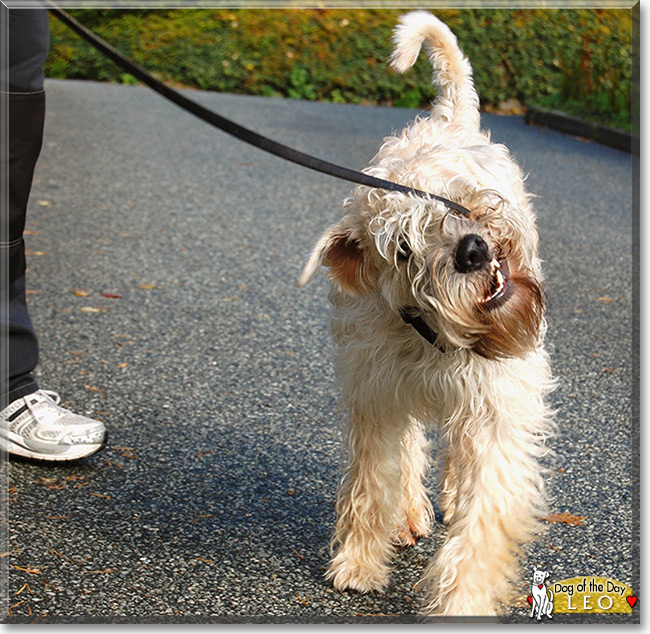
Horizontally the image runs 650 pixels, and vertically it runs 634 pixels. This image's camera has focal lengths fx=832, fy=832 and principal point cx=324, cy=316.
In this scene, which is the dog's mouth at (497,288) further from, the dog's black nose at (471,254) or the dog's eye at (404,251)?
the dog's eye at (404,251)

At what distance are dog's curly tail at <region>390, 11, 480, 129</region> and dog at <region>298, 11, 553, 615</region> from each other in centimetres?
26

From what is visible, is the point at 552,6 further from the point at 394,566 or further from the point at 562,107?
the point at 394,566

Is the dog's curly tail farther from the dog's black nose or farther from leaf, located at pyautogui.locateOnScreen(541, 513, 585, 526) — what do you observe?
leaf, located at pyautogui.locateOnScreen(541, 513, 585, 526)

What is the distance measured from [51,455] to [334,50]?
14.1 m

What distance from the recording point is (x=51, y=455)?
353 cm

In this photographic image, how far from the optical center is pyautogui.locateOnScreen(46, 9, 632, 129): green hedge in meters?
16.2

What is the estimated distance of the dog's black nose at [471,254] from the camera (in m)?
2.32

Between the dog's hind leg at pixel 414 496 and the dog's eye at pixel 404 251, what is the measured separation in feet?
3.03

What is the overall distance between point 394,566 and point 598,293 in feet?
12.1

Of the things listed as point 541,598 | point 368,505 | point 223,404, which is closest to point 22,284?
point 223,404

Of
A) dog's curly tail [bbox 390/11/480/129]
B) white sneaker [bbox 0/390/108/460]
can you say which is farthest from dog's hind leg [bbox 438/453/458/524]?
white sneaker [bbox 0/390/108/460]

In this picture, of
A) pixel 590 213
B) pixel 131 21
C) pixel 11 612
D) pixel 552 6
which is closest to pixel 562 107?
pixel 552 6

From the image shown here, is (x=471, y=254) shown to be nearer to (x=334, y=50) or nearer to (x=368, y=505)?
(x=368, y=505)

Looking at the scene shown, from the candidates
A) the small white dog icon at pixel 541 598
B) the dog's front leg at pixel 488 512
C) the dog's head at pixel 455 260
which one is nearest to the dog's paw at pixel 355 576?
the dog's front leg at pixel 488 512
